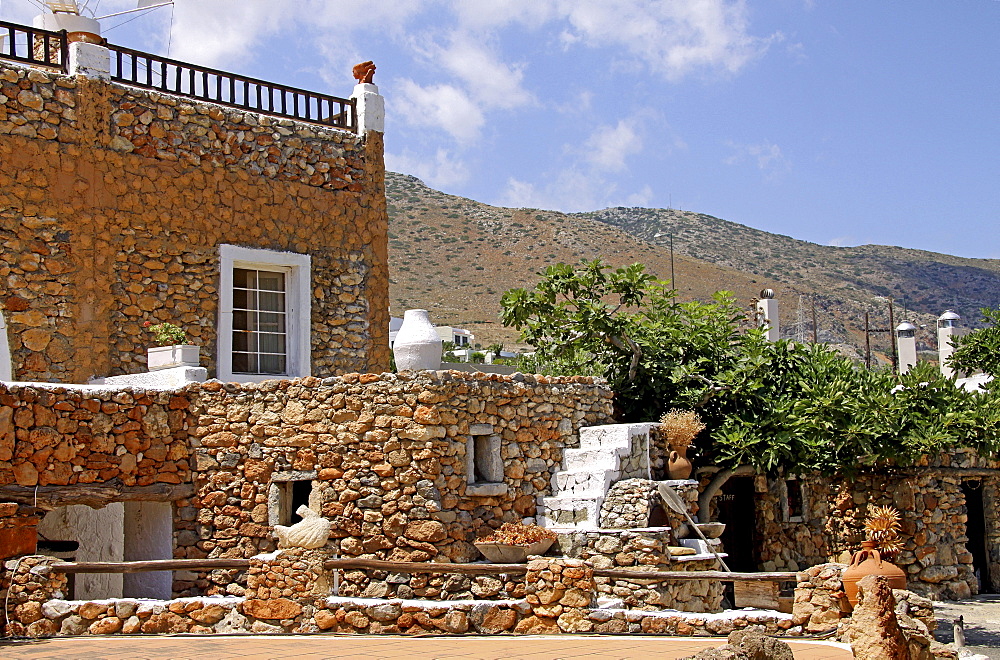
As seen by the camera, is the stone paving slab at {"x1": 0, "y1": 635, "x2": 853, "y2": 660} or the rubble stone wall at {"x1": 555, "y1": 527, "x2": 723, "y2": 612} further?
the rubble stone wall at {"x1": 555, "y1": 527, "x2": 723, "y2": 612}

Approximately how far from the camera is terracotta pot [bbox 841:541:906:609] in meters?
9.21

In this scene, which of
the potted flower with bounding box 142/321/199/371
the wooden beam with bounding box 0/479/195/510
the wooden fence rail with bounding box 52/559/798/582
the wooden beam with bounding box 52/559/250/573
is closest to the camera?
the wooden fence rail with bounding box 52/559/798/582

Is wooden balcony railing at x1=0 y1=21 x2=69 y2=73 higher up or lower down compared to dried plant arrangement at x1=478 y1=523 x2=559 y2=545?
higher up

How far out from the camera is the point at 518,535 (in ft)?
39.6

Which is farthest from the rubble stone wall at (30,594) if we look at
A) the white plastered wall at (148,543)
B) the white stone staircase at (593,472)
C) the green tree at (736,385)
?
the green tree at (736,385)

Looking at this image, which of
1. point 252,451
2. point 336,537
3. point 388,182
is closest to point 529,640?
point 336,537

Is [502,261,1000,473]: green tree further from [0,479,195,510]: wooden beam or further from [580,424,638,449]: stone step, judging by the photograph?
[0,479,195,510]: wooden beam

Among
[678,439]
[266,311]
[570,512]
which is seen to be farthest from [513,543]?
[266,311]

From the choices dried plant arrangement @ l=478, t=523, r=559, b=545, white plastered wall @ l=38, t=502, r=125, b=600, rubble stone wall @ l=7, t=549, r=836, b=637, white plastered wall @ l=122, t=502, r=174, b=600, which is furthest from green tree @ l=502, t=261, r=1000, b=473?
white plastered wall @ l=38, t=502, r=125, b=600

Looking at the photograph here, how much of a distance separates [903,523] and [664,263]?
44.1 m

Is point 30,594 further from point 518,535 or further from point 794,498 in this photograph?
point 794,498

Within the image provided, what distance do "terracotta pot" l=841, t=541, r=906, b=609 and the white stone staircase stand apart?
12.2 ft

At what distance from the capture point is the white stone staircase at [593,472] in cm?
1277

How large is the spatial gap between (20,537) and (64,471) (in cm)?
91
